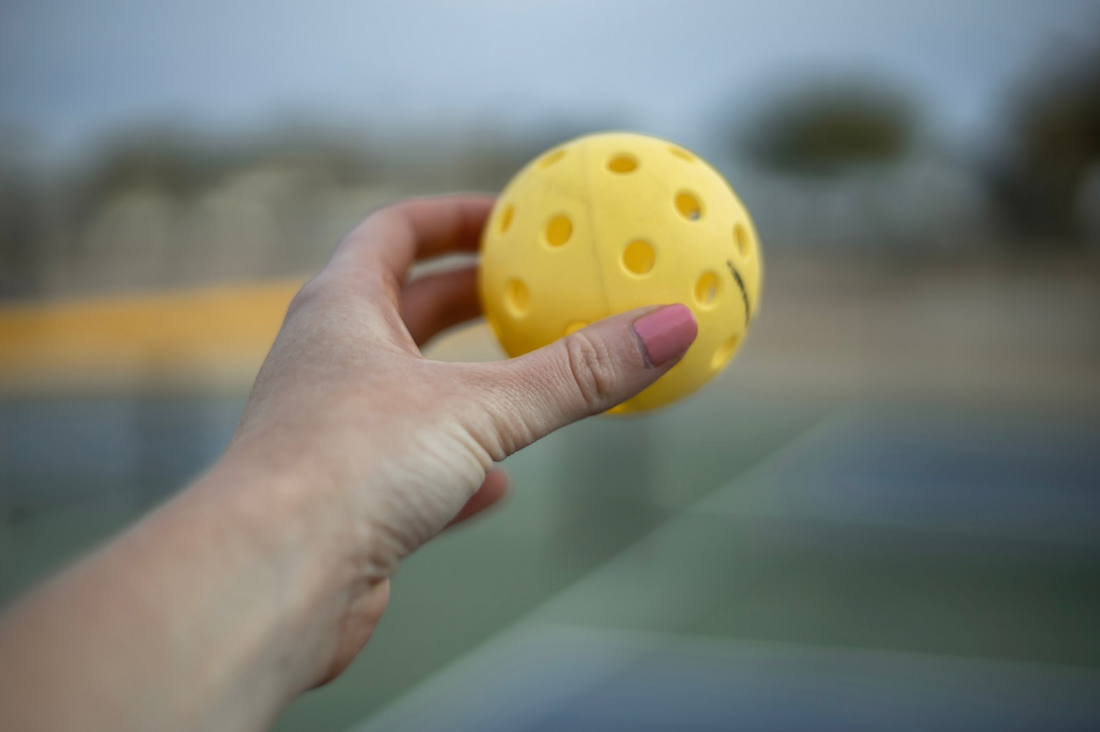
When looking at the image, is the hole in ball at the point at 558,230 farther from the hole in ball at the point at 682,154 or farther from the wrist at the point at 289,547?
the wrist at the point at 289,547

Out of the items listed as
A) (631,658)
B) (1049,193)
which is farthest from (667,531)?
(1049,193)

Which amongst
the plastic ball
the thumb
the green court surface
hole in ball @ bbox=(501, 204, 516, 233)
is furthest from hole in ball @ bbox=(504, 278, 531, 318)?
the green court surface

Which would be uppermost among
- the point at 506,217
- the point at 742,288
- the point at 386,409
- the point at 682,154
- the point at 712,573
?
the point at 682,154

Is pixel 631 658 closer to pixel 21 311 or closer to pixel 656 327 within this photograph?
pixel 656 327

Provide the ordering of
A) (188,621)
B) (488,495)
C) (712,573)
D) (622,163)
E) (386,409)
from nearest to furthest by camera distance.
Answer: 1. (188,621)
2. (386,409)
3. (622,163)
4. (488,495)
5. (712,573)

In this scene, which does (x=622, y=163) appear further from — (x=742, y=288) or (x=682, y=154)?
(x=742, y=288)

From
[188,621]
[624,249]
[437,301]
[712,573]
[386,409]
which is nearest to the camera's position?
[188,621]

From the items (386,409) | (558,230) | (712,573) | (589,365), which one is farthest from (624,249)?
(712,573)
